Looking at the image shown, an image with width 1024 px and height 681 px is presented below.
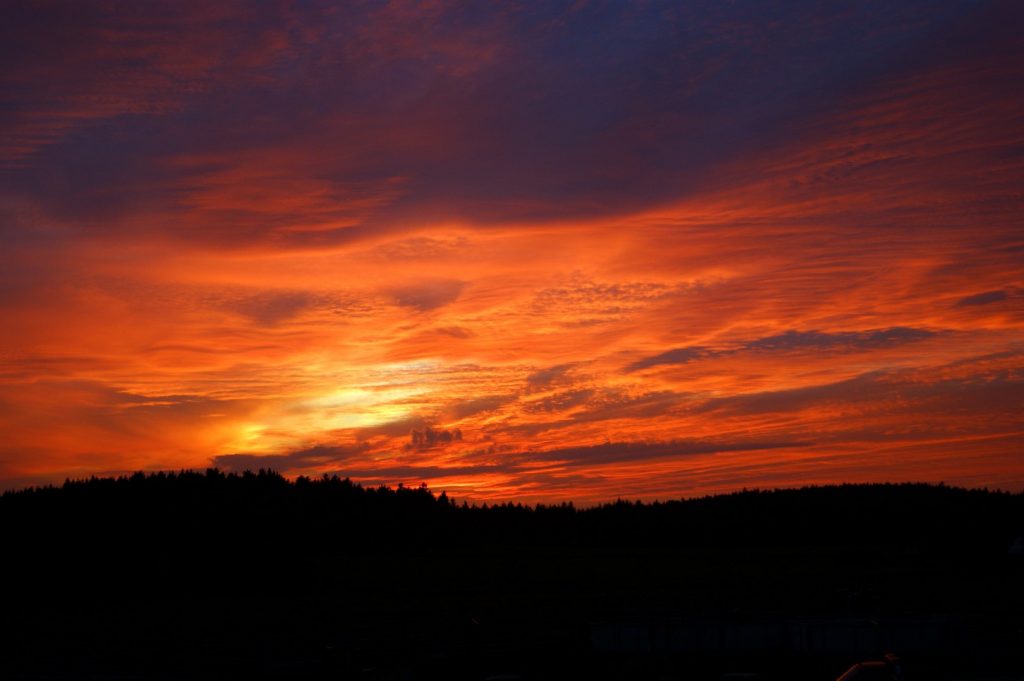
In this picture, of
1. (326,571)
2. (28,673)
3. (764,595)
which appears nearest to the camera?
(28,673)

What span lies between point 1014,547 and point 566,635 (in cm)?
5302

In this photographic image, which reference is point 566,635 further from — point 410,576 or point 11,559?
point 11,559

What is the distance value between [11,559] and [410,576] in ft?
181

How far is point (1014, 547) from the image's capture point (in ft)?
316

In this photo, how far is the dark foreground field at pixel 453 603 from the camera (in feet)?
168

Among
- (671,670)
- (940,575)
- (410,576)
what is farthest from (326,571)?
(671,670)

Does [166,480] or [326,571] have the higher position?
[166,480]

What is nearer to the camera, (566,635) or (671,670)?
(671,670)

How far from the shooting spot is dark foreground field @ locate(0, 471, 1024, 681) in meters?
51.2

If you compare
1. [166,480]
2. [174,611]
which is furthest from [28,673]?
[166,480]

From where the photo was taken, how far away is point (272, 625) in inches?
3255

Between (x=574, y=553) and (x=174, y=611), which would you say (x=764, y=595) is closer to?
(x=174, y=611)

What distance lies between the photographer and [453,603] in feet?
324

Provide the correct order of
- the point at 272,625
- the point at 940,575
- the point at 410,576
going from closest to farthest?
the point at 272,625 → the point at 940,575 → the point at 410,576
